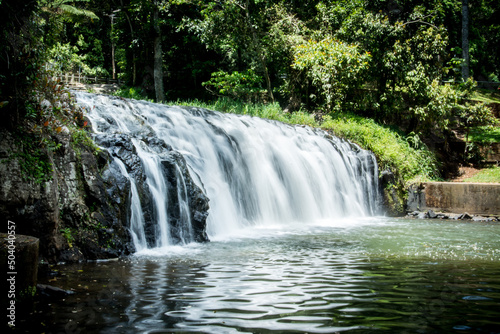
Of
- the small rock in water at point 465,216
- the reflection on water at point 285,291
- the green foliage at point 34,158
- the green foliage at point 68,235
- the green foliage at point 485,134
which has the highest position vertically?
the green foliage at point 485,134

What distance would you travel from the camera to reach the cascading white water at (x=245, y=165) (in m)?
9.72

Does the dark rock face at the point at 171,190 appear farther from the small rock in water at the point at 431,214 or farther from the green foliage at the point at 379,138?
the green foliage at the point at 379,138

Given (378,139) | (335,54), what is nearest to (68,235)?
(378,139)

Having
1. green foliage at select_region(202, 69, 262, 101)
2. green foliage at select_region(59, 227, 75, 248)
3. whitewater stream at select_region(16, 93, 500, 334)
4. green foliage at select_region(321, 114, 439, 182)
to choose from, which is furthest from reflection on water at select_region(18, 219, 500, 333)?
A: green foliage at select_region(202, 69, 262, 101)

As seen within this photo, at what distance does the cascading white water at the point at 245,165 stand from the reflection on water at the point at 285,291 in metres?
2.17

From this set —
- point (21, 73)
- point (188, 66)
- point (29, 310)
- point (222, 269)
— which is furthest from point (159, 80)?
point (29, 310)

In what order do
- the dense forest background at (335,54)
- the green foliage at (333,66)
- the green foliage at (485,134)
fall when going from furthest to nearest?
the green foliage at (485,134)
the dense forest background at (335,54)
the green foliage at (333,66)

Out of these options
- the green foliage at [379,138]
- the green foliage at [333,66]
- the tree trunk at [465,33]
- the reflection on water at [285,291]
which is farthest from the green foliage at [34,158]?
the tree trunk at [465,33]

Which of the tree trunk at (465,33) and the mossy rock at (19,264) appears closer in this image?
the mossy rock at (19,264)

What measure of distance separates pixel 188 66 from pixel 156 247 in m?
22.1

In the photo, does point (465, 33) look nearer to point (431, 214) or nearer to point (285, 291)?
point (431, 214)

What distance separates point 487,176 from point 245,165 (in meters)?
13.1

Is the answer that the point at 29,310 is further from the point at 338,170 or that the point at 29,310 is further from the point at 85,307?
the point at 338,170

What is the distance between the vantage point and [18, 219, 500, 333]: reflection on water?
3490 mm
